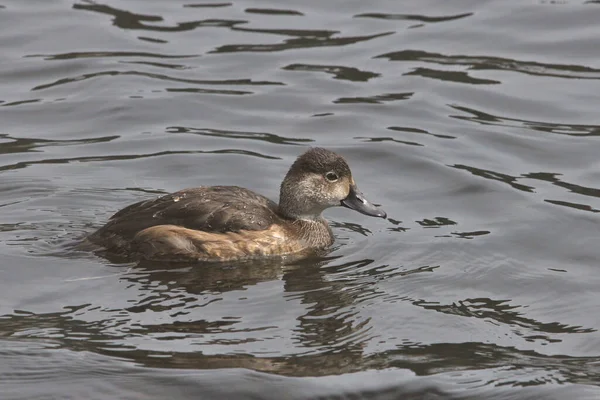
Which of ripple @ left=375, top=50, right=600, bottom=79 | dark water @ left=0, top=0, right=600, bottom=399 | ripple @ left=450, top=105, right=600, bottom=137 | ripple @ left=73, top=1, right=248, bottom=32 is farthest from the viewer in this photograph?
ripple @ left=73, top=1, right=248, bottom=32

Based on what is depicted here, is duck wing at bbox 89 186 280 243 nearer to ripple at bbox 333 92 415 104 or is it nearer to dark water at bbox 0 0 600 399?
dark water at bbox 0 0 600 399

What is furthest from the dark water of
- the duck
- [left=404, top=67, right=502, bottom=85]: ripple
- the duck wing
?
the duck wing

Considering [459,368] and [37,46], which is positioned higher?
[37,46]

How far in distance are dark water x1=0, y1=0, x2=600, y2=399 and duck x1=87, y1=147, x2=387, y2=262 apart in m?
0.22

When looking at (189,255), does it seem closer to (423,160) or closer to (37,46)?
(423,160)

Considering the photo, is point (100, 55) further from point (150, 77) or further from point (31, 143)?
point (31, 143)

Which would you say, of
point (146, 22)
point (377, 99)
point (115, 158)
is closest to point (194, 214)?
point (115, 158)

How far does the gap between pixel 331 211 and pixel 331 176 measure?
127cm

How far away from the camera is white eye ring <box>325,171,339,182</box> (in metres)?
11.7

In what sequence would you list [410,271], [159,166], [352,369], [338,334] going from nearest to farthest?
1. [352,369]
2. [338,334]
3. [410,271]
4. [159,166]

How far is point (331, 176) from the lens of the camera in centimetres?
1174

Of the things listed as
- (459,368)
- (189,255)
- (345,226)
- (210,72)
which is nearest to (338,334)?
(459,368)

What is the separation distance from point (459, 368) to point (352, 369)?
74cm

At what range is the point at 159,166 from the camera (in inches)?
523
